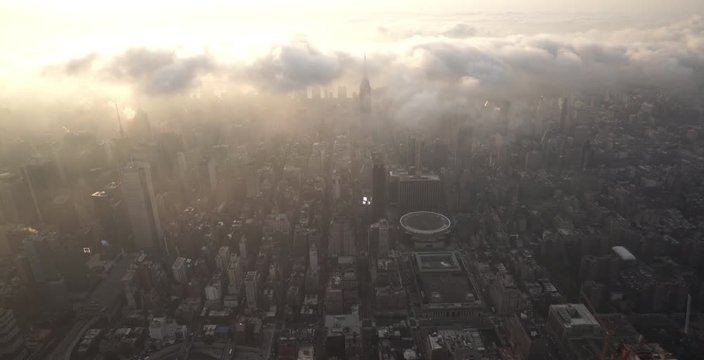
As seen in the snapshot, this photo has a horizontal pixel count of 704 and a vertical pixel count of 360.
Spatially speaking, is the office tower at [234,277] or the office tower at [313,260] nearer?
the office tower at [234,277]

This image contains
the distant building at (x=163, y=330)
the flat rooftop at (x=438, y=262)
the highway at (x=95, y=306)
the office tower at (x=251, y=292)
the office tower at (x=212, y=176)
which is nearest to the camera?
the highway at (x=95, y=306)

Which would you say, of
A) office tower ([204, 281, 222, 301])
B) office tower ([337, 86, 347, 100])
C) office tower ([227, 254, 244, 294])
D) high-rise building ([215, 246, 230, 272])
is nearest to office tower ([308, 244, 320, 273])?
office tower ([227, 254, 244, 294])

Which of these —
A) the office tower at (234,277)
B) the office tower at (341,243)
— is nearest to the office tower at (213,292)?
the office tower at (234,277)

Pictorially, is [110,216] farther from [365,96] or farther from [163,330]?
[365,96]

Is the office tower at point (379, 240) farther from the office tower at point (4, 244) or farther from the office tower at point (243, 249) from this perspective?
the office tower at point (4, 244)

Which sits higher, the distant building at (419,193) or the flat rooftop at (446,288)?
the distant building at (419,193)

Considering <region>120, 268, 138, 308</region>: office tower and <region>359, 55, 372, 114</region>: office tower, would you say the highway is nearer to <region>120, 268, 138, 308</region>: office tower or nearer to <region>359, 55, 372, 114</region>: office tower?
<region>120, 268, 138, 308</region>: office tower

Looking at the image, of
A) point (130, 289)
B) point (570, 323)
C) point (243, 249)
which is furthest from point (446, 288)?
point (130, 289)
